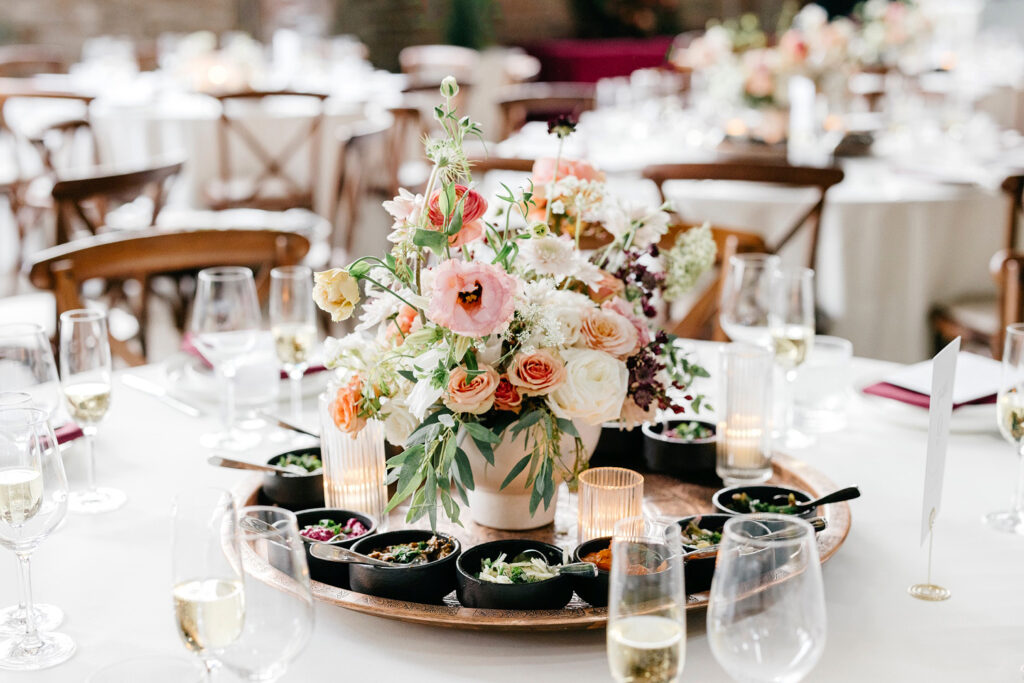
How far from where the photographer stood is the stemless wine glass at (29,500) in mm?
1004

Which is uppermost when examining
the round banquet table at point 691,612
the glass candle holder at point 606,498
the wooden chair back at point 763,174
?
the wooden chair back at point 763,174

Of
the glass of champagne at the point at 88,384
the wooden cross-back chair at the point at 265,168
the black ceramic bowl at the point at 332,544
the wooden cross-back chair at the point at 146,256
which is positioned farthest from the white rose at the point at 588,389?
the wooden cross-back chair at the point at 265,168

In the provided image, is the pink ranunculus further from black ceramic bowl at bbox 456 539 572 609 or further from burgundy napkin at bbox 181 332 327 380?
burgundy napkin at bbox 181 332 327 380

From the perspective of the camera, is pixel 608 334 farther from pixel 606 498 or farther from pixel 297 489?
pixel 297 489

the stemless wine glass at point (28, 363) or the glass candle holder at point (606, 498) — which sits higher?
the stemless wine glass at point (28, 363)

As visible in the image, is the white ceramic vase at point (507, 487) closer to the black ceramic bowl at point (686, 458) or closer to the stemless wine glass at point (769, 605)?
the black ceramic bowl at point (686, 458)

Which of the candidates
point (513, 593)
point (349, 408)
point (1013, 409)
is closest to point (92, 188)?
point (349, 408)

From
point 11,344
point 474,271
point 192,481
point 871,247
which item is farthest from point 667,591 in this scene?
point 871,247

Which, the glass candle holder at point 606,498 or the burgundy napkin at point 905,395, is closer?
the glass candle holder at point 606,498

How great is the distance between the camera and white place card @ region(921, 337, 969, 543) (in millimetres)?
1112

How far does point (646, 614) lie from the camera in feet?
2.56

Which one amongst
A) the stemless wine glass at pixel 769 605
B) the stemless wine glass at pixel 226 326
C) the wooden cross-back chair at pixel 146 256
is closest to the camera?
the stemless wine glass at pixel 769 605

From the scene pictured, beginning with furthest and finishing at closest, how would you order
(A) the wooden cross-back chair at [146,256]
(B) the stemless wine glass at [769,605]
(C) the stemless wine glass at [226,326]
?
(A) the wooden cross-back chair at [146,256] → (C) the stemless wine glass at [226,326] → (B) the stemless wine glass at [769,605]

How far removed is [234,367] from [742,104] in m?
2.73
